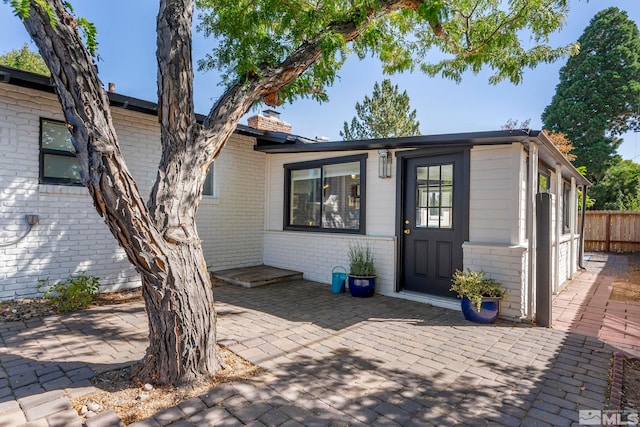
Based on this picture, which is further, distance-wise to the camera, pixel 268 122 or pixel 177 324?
pixel 268 122

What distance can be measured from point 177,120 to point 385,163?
151 inches

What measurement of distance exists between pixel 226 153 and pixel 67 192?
292 centimetres

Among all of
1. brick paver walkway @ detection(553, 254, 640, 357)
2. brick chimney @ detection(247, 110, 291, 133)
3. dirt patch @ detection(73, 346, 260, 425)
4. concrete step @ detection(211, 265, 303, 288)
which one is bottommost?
dirt patch @ detection(73, 346, 260, 425)

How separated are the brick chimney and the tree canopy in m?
3.91

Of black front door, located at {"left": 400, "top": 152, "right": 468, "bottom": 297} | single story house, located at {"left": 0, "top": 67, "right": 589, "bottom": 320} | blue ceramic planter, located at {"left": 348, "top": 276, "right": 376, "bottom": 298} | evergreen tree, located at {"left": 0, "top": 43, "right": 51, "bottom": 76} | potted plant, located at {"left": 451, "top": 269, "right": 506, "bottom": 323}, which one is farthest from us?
evergreen tree, located at {"left": 0, "top": 43, "right": 51, "bottom": 76}

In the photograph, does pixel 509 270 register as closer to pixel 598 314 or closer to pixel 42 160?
pixel 598 314

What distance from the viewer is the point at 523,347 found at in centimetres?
366

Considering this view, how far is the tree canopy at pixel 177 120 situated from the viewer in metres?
2.31

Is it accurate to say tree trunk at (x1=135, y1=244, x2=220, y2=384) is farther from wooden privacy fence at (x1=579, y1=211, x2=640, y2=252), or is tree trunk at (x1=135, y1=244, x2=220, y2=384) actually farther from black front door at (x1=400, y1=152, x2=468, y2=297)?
wooden privacy fence at (x1=579, y1=211, x2=640, y2=252)

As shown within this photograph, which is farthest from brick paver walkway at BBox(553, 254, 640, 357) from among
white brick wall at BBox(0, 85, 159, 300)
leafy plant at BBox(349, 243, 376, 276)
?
white brick wall at BBox(0, 85, 159, 300)

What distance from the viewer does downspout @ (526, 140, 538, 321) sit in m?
4.57

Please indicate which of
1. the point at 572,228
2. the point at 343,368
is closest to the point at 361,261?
the point at 343,368

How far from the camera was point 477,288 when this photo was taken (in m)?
4.41

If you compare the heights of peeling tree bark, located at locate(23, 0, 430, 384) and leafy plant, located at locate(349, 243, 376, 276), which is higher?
peeling tree bark, located at locate(23, 0, 430, 384)
